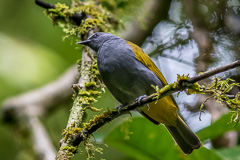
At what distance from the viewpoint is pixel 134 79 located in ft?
9.46

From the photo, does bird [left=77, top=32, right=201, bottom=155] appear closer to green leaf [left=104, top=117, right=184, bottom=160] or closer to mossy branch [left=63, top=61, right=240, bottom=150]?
green leaf [left=104, top=117, right=184, bottom=160]

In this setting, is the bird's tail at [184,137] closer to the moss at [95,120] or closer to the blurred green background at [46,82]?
the blurred green background at [46,82]

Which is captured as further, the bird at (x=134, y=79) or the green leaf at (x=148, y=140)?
the green leaf at (x=148, y=140)

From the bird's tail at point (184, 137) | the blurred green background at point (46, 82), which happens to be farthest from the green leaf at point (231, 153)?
the bird's tail at point (184, 137)

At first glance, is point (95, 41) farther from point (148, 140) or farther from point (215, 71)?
point (215, 71)

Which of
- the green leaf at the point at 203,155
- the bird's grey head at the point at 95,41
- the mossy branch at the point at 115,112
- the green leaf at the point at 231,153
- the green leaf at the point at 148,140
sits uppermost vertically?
the bird's grey head at the point at 95,41

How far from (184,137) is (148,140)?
370 mm

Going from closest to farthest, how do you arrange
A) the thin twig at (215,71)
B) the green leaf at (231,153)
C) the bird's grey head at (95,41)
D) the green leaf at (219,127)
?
the thin twig at (215,71) < the green leaf at (231,153) < the green leaf at (219,127) < the bird's grey head at (95,41)

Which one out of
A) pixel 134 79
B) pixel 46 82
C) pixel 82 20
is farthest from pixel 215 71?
pixel 46 82

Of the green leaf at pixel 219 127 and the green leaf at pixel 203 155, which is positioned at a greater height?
the green leaf at pixel 219 127

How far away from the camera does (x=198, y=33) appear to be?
4230mm

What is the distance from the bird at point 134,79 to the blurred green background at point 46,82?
14 centimetres

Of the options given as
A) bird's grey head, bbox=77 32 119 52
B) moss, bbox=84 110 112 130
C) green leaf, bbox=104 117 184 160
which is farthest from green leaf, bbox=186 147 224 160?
bird's grey head, bbox=77 32 119 52

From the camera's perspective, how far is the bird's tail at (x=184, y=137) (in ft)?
10.2
